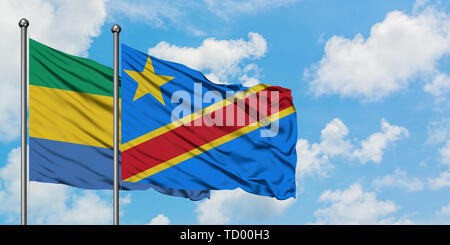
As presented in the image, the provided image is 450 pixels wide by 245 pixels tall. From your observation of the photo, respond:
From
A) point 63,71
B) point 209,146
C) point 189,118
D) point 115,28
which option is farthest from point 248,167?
point 63,71

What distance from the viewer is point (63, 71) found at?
1409 centimetres

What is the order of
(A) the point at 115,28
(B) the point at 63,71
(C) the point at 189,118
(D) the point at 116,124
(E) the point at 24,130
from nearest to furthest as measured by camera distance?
1. (E) the point at 24,130
2. (D) the point at 116,124
3. (A) the point at 115,28
4. (B) the point at 63,71
5. (C) the point at 189,118

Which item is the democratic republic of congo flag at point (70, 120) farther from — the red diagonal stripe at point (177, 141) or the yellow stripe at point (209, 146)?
the red diagonal stripe at point (177, 141)

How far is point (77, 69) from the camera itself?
14.2 metres

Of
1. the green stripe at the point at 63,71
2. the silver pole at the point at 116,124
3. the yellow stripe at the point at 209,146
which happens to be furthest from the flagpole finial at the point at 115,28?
the yellow stripe at the point at 209,146

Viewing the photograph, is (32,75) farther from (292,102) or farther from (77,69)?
(292,102)

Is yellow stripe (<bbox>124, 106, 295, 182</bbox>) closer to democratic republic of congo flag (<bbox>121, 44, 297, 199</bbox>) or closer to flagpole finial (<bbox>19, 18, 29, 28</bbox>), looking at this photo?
democratic republic of congo flag (<bbox>121, 44, 297, 199</bbox>)

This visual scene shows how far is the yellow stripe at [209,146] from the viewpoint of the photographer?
14.2 meters

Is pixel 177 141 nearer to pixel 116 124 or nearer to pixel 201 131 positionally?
pixel 201 131

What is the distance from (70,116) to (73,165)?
3.23 ft

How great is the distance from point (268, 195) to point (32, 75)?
5.62 metres

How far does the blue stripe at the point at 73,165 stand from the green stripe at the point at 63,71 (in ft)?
3.83

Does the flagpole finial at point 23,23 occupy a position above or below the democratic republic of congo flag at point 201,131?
above
